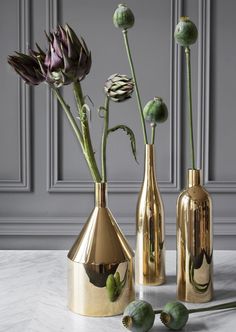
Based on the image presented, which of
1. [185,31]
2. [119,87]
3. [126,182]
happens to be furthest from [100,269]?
[126,182]

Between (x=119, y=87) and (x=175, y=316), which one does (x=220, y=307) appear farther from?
(x=119, y=87)

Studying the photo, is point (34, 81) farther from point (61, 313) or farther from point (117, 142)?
point (117, 142)

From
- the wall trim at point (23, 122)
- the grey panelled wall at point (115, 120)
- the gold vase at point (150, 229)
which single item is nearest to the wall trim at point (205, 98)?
the grey panelled wall at point (115, 120)

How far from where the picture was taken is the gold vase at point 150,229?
88 centimetres

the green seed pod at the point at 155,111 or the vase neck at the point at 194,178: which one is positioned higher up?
the green seed pod at the point at 155,111

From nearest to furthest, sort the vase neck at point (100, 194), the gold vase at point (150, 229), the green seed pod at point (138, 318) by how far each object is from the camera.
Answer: the green seed pod at point (138, 318), the vase neck at point (100, 194), the gold vase at point (150, 229)

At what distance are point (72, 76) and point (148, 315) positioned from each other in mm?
326

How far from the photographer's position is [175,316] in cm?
69

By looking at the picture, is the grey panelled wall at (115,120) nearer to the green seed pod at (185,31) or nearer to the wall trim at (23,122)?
the wall trim at (23,122)

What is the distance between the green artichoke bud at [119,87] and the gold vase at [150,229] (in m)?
0.15

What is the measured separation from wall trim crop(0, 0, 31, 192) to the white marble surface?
770 mm

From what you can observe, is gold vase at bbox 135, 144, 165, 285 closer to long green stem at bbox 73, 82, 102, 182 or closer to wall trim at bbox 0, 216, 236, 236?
long green stem at bbox 73, 82, 102, 182

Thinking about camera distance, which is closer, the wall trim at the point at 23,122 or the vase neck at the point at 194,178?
the vase neck at the point at 194,178

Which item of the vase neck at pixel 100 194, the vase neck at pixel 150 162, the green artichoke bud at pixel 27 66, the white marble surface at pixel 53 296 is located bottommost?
the white marble surface at pixel 53 296
